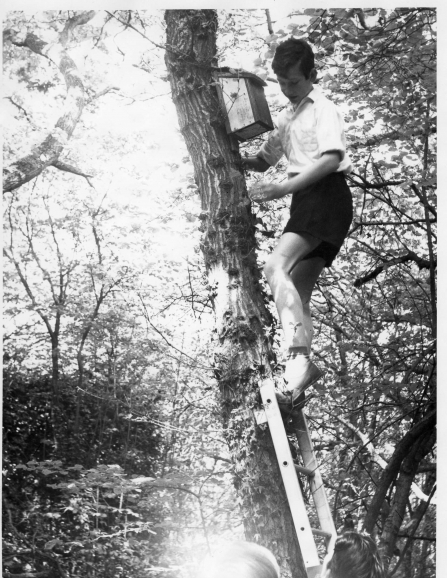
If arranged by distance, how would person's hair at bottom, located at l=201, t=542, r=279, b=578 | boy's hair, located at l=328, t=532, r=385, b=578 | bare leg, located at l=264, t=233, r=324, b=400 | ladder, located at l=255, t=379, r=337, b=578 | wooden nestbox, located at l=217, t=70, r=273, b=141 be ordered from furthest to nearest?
wooden nestbox, located at l=217, t=70, r=273, b=141 → boy's hair, located at l=328, t=532, r=385, b=578 → bare leg, located at l=264, t=233, r=324, b=400 → ladder, located at l=255, t=379, r=337, b=578 → person's hair at bottom, located at l=201, t=542, r=279, b=578

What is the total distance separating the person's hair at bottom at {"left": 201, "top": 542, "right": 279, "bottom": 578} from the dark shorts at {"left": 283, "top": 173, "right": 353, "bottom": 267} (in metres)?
1.00

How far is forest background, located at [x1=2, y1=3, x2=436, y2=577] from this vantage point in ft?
8.93

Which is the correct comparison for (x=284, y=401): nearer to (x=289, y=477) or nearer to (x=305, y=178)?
(x=289, y=477)

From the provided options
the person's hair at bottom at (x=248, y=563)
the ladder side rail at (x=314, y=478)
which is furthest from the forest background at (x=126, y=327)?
the person's hair at bottom at (x=248, y=563)

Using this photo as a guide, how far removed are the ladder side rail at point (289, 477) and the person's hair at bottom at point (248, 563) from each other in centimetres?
14

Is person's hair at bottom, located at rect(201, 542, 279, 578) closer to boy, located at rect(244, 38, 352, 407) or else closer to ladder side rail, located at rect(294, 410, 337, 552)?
ladder side rail, located at rect(294, 410, 337, 552)

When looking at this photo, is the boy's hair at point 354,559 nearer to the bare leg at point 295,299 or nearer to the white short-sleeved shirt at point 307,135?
the bare leg at point 295,299

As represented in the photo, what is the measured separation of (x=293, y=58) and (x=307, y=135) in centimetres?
29

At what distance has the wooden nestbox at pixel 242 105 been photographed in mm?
2588

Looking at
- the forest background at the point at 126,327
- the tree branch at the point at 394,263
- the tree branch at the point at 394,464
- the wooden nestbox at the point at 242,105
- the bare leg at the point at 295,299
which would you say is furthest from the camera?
the tree branch at the point at 394,263

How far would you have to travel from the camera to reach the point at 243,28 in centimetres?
283

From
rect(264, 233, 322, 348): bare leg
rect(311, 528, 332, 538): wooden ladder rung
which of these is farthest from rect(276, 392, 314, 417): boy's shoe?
rect(311, 528, 332, 538): wooden ladder rung

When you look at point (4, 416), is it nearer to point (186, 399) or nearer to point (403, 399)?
point (186, 399)

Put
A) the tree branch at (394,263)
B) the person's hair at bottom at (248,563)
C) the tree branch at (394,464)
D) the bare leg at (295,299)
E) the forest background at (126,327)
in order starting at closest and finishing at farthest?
1. the person's hair at bottom at (248,563)
2. the bare leg at (295,299)
3. the forest background at (126,327)
4. the tree branch at (394,464)
5. the tree branch at (394,263)
